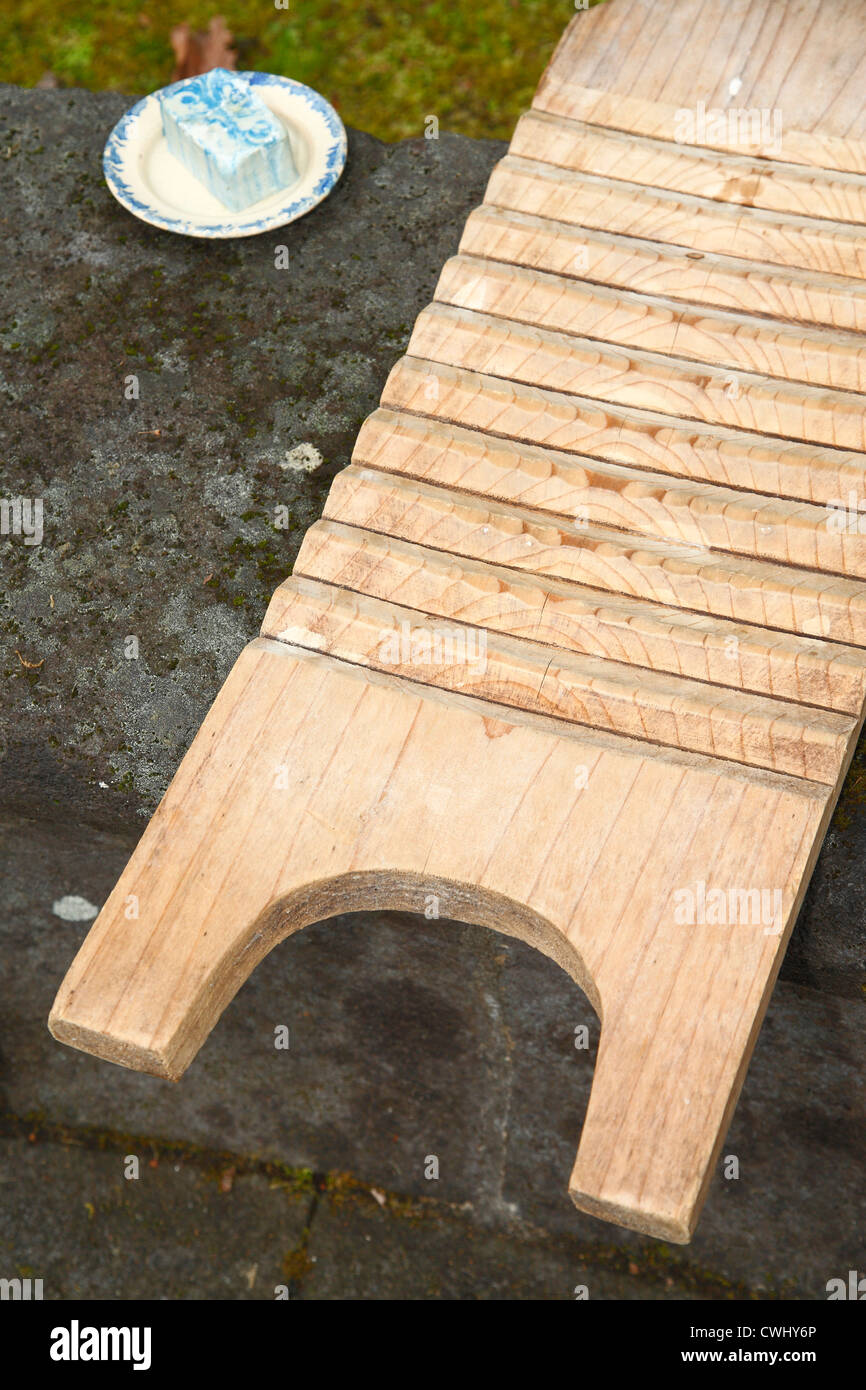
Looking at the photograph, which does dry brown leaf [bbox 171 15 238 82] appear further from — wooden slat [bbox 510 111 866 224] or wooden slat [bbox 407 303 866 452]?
wooden slat [bbox 407 303 866 452]

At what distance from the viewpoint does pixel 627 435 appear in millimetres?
2363

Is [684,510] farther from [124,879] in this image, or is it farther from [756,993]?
[124,879]

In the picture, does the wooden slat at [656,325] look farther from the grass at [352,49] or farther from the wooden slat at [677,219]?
the grass at [352,49]

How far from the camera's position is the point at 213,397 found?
2918 mm

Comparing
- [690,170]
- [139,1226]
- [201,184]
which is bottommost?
[139,1226]

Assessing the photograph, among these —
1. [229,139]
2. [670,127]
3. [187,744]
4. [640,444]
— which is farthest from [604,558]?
[229,139]

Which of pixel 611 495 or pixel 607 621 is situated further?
pixel 611 495

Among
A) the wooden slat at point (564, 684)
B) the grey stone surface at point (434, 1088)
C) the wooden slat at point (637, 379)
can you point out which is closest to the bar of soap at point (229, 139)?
the wooden slat at point (637, 379)

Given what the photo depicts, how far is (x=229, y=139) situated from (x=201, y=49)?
1724 millimetres

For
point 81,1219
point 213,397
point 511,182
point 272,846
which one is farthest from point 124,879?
point 81,1219

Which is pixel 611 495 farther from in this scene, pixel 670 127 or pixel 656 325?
pixel 670 127

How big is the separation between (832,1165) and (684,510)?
1.72 metres

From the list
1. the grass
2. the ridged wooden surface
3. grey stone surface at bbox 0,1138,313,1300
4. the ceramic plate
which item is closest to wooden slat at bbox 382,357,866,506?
the ridged wooden surface

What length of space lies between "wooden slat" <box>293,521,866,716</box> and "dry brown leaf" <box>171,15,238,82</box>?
8.97ft
